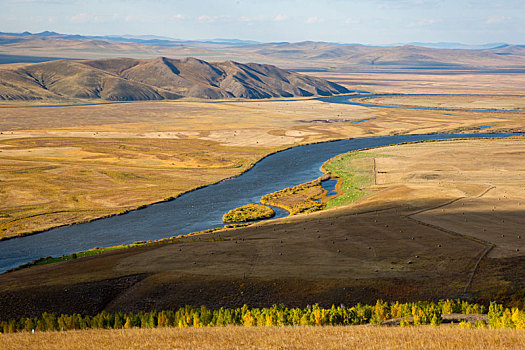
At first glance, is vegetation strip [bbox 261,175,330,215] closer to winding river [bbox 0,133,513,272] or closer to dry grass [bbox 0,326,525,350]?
winding river [bbox 0,133,513,272]

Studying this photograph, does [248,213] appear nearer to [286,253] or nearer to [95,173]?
[286,253]

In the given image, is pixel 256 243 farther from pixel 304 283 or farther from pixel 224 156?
pixel 224 156

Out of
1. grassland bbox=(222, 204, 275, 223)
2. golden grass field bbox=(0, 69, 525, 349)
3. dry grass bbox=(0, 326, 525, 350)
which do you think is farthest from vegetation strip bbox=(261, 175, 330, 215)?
dry grass bbox=(0, 326, 525, 350)

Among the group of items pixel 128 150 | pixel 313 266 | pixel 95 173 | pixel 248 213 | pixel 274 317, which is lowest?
pixel 248 213

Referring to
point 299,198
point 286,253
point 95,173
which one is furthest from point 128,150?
point 286,253

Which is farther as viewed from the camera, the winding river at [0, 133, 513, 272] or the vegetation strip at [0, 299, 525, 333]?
the winding river at [0, 133, 513, 272]

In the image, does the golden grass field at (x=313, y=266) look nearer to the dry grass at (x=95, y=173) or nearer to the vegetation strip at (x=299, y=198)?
the vegetation strip at (x=299, y=198)
